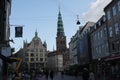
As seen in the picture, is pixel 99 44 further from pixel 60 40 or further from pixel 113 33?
pixel 60 40

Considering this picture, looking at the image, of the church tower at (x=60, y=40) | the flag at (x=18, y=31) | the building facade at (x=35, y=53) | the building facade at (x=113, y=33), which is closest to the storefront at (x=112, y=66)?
the building facade at (x=113, y=33)

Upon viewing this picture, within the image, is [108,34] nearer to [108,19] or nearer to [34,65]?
[108,19]

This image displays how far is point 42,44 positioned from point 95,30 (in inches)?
4665

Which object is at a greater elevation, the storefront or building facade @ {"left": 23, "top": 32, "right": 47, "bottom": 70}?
building facade @ {"left": 23, "top": 32, "right": 47, "bottom": 70}

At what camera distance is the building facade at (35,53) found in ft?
561

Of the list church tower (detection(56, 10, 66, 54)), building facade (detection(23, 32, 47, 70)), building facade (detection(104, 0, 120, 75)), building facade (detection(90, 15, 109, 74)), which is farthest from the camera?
church tower (detection(56, 10, 66, 54))

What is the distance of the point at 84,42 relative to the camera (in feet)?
233

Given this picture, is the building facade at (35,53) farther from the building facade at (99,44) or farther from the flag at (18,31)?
the flag at (18,31)

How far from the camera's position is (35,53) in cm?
17338

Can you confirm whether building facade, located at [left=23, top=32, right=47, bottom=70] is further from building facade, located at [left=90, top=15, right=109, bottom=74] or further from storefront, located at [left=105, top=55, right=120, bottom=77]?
storefront, located at [left=105, top=55, right=120, bottom=77]

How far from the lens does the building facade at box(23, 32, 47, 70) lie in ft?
561

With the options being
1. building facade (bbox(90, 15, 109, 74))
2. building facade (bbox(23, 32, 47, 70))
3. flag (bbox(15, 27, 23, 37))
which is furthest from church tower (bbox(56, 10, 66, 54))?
flag (bbox(15, 27, 23, 37))

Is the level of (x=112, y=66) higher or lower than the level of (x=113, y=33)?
lower

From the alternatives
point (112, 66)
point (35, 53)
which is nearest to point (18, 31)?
point (112, 66)
